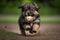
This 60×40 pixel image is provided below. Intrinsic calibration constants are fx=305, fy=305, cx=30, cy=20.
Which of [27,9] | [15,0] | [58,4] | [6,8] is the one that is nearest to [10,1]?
[15,0]

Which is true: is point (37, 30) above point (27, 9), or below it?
below

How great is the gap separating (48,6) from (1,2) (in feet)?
11.4

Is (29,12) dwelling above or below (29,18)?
above

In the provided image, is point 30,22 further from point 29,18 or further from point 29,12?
point 29,12

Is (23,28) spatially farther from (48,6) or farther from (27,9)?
(48,6)

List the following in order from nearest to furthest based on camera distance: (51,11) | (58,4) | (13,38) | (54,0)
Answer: (13,38) < (51,11) < (58,4) < (54,0)

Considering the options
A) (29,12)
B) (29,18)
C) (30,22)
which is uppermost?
(29,12)

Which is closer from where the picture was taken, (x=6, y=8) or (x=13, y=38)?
(x=13, y=38)

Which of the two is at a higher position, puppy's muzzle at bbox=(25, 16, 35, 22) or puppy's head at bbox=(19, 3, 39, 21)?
puppy's head at bbox=(19, 3, 39, 21)

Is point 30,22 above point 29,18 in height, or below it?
below

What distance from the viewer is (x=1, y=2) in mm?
22406

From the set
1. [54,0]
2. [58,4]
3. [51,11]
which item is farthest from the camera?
[54,0]

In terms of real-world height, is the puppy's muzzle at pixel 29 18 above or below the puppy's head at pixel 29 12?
below

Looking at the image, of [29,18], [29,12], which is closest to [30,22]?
[29,18]
